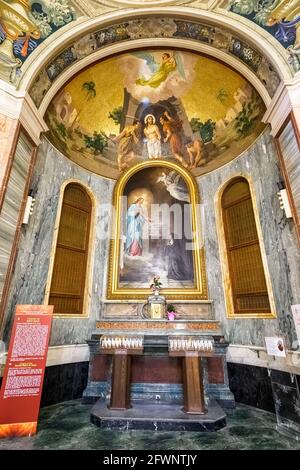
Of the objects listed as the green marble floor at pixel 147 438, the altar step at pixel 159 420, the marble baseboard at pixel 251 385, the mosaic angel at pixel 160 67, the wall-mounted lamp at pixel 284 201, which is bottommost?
the green marble floor at pixel 147 438

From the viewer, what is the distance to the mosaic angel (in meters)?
6.73

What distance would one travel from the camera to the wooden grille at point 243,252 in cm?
587

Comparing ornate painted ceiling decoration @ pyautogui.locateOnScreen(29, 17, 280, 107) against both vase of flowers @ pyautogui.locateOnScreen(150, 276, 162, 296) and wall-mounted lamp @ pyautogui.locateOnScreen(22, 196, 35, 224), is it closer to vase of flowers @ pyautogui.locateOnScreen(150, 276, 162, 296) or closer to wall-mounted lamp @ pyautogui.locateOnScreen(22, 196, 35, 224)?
wall-mounted lamp @ pyautogui.locateOnScreen(22, 196, 35, 224)

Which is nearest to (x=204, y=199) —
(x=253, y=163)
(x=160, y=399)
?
(x=253, y=163)

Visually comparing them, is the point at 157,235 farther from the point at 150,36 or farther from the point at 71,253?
the point at 150,36

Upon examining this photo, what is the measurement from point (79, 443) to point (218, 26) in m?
8.44

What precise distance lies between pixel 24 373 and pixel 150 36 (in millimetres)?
7852

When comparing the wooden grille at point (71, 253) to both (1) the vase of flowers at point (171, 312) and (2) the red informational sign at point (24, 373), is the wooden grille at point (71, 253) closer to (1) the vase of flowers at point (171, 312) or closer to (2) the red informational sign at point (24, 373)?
(2) the red informational sign at point (24, 373)

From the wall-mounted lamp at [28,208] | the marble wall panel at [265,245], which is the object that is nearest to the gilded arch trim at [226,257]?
the marble wall panel at [265,245]

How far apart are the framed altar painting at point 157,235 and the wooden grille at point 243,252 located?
0.81 meters

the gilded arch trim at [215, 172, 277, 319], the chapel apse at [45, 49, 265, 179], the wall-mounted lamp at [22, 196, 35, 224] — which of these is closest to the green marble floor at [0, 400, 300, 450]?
the gilded arch trim at [215, 172, 277, 319]

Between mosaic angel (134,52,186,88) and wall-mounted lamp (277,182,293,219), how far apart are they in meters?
4.45

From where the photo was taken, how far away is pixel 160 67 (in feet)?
22.9

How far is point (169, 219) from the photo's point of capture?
752 centimetres
